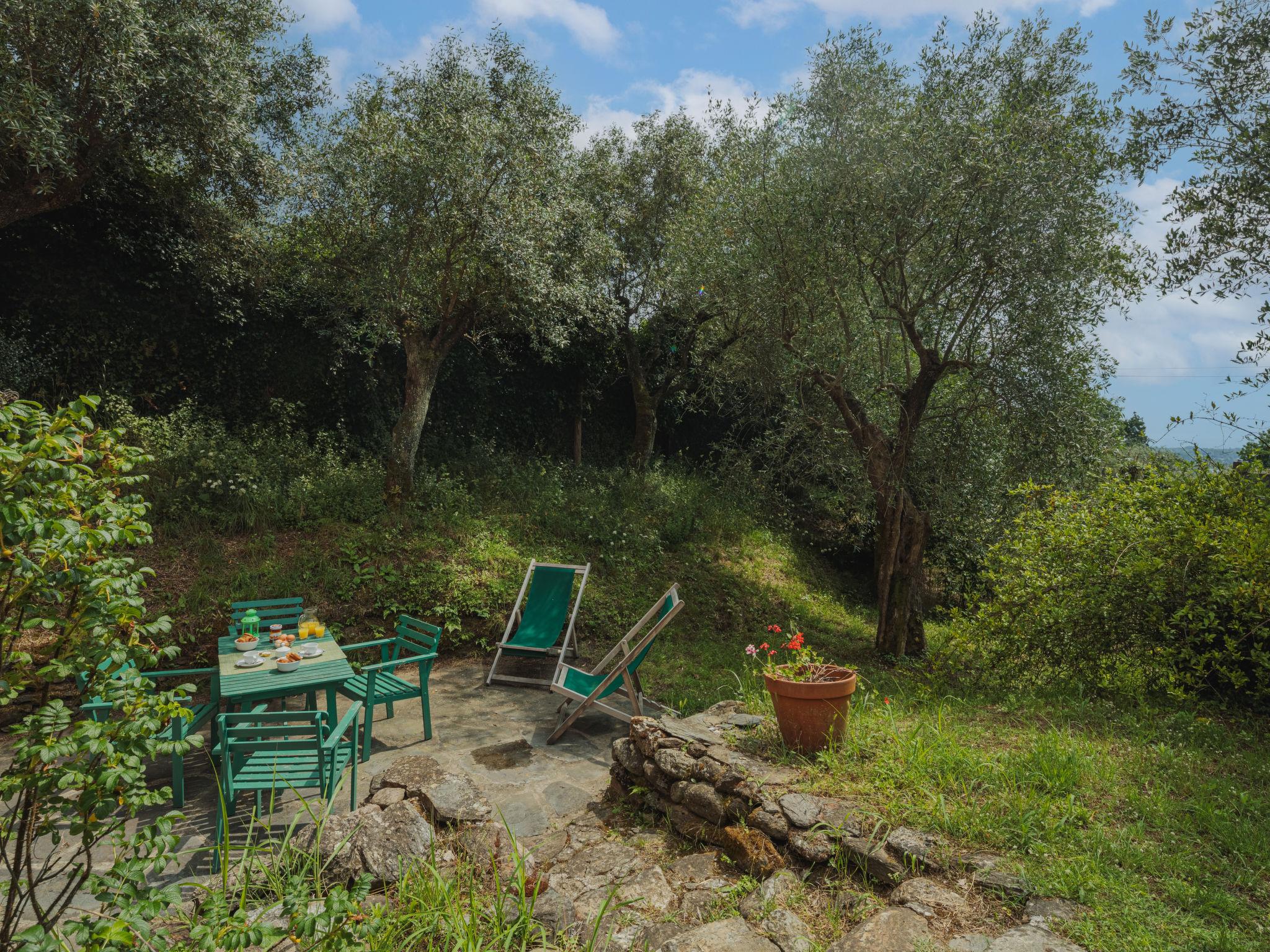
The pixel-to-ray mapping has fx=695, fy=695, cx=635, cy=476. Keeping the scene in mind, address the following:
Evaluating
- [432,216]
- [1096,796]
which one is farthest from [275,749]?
[432,216]

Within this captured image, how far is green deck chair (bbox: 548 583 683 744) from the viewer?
14.7ft

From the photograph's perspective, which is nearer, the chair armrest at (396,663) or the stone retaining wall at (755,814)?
the stone retaining wall at (755,814)

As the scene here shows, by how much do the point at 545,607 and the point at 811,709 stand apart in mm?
3534

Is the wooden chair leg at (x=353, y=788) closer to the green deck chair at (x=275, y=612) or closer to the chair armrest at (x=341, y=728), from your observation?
the chair armrest at (x=341, y=728)

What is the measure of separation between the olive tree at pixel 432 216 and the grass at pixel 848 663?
144 cm

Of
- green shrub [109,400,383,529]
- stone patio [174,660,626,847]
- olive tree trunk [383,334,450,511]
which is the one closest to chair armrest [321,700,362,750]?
stone patio [174,660,626,847]

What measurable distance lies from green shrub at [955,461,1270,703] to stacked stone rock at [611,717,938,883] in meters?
2.91

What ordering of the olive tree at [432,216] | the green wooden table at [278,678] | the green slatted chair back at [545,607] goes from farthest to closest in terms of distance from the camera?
1. the olive tree at [432,216]
2. the green slatted chair back at [545,607]
3. the green wooden table at [278,678]

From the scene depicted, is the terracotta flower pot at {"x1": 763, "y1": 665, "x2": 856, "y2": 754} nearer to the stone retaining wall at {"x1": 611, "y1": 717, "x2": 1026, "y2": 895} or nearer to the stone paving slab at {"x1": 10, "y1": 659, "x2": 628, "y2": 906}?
the stone retaining wall at {"x1": 611, "y1": 717, "x2": 1026, "y2": 895}

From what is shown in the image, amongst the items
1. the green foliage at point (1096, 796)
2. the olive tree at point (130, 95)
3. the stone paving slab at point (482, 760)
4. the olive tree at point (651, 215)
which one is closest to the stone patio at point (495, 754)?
the stone paving slab at point (482, 760)

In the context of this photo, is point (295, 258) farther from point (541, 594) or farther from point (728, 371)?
point (728, 371)

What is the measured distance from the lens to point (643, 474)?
11.4m

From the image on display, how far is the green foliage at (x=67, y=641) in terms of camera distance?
1.60 meters

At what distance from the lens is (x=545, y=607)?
6.70m
